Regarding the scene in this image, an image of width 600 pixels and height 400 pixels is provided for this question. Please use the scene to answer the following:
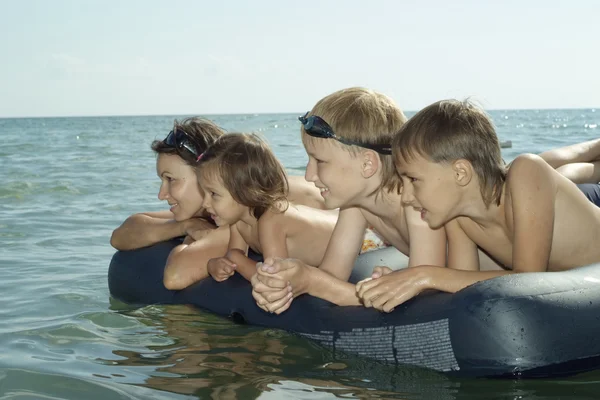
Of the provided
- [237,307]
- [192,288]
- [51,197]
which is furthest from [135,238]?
[51,197]

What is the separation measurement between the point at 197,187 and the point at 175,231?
303 millimetres

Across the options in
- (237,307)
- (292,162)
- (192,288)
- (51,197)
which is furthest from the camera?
(292,162)

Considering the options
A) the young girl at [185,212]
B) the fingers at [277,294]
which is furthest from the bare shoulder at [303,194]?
the fingers at [277,294]

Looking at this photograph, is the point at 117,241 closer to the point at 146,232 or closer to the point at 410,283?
the point at 146,232

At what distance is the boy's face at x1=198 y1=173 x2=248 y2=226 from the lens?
12.5ft

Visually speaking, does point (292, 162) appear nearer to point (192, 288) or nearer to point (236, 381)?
point (192, 288)

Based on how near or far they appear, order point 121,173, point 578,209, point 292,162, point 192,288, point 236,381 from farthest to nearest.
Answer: point 292,162
point 121,173
point 192,288
point 578,209
point 236,381

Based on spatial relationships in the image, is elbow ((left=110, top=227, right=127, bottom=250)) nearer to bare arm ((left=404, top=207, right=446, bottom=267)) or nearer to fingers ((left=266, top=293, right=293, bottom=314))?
fingers ((left=266, top=293, right=293, bottom=314))

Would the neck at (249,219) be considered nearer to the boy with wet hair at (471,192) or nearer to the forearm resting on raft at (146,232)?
the forearm resting on raft at (146,232)

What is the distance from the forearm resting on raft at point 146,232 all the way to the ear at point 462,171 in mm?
1779

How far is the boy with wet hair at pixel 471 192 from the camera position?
9.75 ft

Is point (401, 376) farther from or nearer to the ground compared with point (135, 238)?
nearer to the ground

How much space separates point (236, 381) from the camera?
3002 millimetres

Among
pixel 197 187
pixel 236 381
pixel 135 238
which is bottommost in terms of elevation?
pixel 236 381
